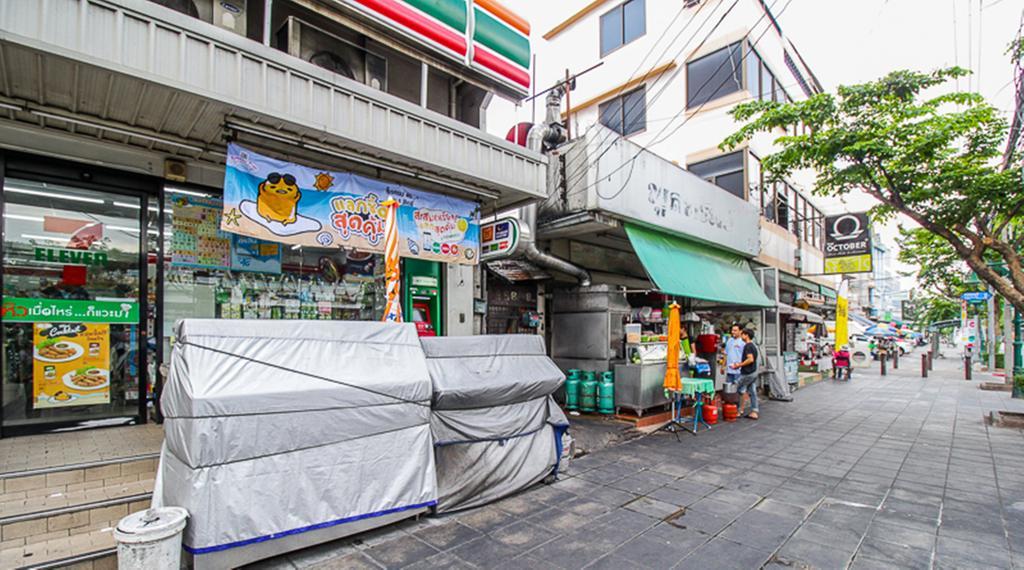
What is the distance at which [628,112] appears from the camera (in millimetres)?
18125

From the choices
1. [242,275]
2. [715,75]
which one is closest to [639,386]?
[242,275]

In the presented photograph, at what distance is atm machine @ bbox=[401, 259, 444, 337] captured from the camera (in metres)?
8.63

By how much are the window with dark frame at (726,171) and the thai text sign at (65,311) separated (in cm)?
1559

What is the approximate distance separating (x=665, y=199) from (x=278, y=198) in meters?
8.46

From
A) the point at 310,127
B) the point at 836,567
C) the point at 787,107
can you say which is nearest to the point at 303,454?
the point at 310,127

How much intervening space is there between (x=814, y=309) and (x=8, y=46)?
91.0 feet

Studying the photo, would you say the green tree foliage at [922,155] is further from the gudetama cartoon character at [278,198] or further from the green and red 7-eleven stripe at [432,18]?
the gudetama cartoon character at [278,198]

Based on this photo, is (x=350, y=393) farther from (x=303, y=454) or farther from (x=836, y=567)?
(x=836, y=567)

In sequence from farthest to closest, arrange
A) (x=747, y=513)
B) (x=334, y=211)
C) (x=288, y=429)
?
1. (x=334, y=211)
2. (x=747, y=513)
3. (x=288, y=429)

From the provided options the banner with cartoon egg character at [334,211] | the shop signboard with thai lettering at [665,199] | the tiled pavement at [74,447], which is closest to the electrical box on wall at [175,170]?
the banner with cartoon egg character at [334,211]

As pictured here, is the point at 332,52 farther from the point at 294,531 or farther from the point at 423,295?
the point at 294,531

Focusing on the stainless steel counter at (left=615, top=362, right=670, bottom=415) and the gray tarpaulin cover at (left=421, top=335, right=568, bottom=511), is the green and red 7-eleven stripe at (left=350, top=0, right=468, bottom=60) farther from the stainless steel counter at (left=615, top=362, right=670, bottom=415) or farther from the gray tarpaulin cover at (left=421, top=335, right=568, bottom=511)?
the stainless steel counter at (left=615, top=362, right=670, bottom=415)

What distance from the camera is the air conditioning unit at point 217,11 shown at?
6.14 m

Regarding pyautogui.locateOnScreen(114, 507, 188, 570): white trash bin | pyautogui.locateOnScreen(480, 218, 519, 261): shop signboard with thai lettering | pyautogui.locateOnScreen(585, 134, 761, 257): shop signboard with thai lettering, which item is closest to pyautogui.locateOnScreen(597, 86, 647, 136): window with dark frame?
pyautogui.locateOnScreen(585, 134, 761, 257): shop signboard with thai lettering
